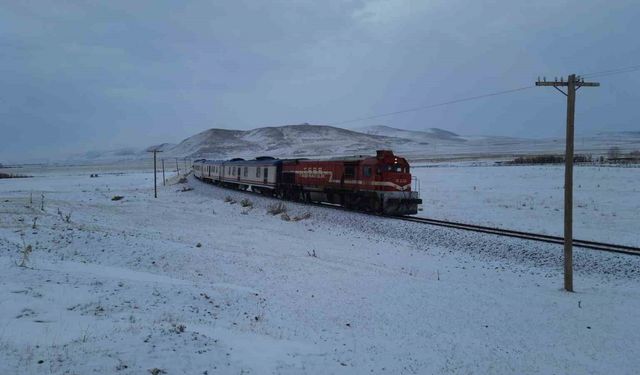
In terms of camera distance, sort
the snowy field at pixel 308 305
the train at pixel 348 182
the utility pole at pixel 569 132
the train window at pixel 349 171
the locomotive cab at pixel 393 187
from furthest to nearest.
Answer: the train window at pixel 349 171 < the train at pixel 348 182 < the locomotive cab at pixel 393 187 < the utility pole at pixel 569 132 < the snowy field at pixel 308 305

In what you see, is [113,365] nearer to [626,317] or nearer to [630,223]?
[626,317]

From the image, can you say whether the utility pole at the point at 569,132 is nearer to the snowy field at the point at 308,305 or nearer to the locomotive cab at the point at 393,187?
the snowy field at the point at 308,305

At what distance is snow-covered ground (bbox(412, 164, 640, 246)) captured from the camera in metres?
24.9

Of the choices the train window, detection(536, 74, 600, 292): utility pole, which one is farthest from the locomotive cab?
detection(536, 74, 600, 292): utility pole

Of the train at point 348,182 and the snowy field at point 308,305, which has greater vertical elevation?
the train at point 348,182

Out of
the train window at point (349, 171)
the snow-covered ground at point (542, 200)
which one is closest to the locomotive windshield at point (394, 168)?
the train window at point (349, 171)

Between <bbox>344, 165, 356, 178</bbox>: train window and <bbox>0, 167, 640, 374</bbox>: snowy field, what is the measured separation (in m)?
8.82

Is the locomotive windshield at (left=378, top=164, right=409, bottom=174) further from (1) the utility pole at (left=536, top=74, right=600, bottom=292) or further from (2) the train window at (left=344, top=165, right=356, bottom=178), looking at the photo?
(1) the utility pole at (left=536, top=74, right=600, bottom=292)

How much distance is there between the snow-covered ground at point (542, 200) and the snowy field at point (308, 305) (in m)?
4.14

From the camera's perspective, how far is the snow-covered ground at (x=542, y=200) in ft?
81.6

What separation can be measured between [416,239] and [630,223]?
1290cm

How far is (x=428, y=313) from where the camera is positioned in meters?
10.9

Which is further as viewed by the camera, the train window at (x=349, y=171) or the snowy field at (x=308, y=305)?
the train window at (x=349, y=171)

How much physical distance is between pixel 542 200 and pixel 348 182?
16.3 metres
